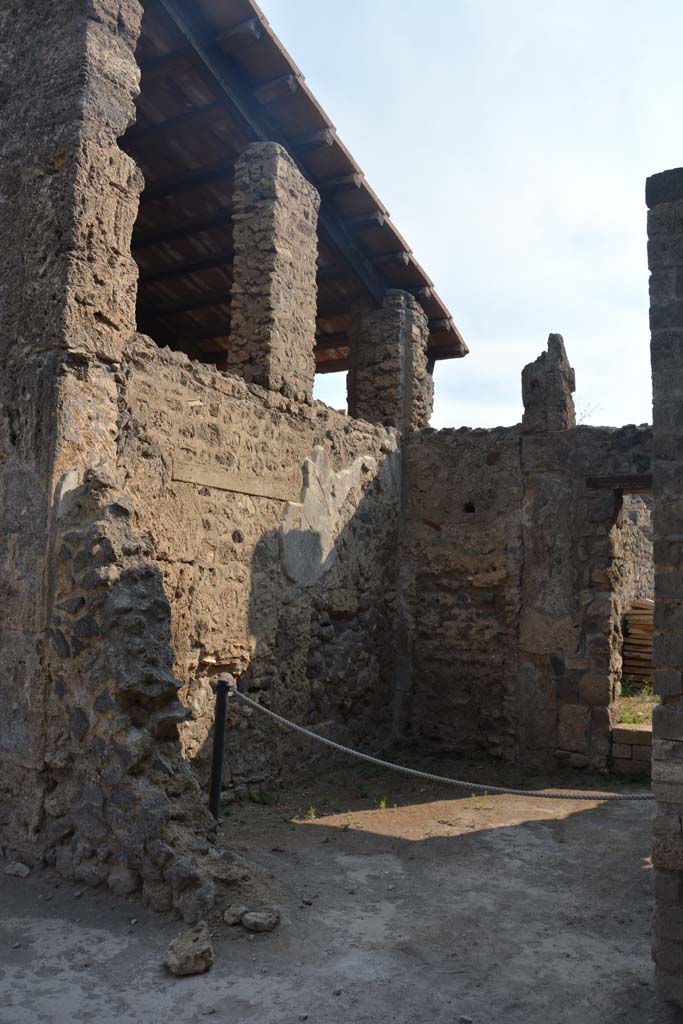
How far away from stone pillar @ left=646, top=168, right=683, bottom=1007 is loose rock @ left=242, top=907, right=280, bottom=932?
1562 mm

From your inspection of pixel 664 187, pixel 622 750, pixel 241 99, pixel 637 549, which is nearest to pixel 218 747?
pixel 664 187

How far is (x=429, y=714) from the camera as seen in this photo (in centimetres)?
765

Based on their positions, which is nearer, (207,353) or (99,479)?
(99,479)

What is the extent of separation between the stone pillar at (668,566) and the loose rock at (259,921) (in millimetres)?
1562

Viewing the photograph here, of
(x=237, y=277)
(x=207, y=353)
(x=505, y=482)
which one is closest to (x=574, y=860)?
(x=505, y=482)

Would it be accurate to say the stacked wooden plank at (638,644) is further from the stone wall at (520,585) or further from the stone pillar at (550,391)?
the stone pillar at (550,391)

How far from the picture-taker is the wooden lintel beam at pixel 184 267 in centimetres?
919

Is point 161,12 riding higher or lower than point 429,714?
higher

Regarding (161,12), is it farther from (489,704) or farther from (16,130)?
(489,704)

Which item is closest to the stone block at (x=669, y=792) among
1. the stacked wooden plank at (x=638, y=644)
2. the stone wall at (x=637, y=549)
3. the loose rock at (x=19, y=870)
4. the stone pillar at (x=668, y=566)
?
the stone pillar at (x=668, y=566)

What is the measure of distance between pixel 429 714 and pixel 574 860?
279cm

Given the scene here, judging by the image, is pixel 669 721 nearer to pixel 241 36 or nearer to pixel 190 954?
pixel 190 954

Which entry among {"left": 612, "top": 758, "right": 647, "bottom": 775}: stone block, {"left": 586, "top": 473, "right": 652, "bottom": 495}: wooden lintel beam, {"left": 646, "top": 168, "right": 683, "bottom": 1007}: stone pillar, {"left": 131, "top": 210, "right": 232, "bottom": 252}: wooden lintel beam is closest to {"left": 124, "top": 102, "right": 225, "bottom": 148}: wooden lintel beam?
{"left": 131, "top": 210, "right": 232, "bottom": 252}: wooden lintel beam

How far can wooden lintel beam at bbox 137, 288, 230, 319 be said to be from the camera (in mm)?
9922
